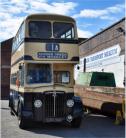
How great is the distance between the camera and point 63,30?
45.8ft

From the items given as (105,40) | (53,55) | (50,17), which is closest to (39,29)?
(50,17)

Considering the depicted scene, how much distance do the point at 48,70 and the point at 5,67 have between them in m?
30.7

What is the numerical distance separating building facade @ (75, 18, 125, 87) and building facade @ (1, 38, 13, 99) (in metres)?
13.3

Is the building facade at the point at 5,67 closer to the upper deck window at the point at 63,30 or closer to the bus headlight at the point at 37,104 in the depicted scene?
the upper deck window at the point at 63,30

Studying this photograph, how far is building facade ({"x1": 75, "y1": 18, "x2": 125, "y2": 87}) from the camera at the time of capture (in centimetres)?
2369

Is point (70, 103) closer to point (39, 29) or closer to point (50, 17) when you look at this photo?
point (39, 29)

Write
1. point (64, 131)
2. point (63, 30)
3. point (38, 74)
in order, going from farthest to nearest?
point (63, 30) → point (38, 74) → point (64, 131)

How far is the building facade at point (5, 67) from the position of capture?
42719 mm

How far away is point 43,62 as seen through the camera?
13.5 metres

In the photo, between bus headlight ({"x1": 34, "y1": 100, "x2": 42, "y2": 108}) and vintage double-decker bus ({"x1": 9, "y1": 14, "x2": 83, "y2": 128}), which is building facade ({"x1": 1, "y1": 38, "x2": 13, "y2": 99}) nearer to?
vintage double-decker bus ({"x1": 9, "y1": 14, "x2": 83, "y2": 128})

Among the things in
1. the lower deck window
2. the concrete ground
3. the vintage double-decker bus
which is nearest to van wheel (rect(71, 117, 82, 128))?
the vintage double-decker bus

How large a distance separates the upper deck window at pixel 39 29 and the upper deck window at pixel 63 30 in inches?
10.4

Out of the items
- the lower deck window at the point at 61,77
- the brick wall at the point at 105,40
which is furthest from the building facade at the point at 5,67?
the lower deck window at the point at 61,77

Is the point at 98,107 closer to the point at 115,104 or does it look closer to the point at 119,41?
the point at 115,104
